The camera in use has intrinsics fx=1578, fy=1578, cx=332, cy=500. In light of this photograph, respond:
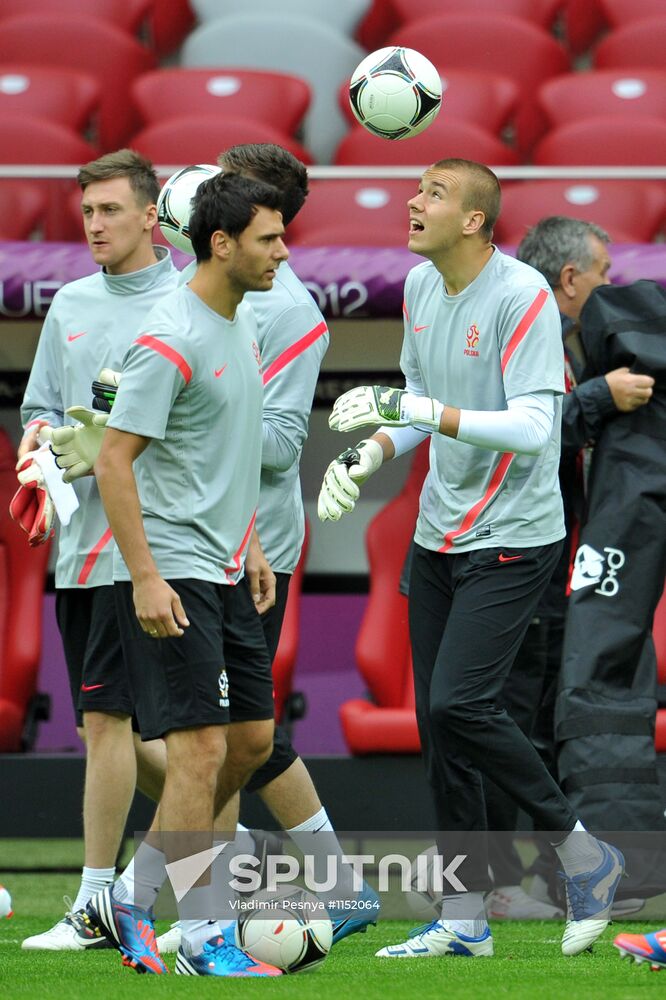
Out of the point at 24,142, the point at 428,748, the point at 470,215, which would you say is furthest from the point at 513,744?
the point at 24,142

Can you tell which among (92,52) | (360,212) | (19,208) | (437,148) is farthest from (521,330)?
(92,52)

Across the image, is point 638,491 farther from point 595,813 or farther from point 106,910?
point 106,910

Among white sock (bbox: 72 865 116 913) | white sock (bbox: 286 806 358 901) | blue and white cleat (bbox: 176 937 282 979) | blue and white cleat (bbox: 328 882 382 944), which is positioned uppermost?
white sock (bbox: 286 806 358 901)

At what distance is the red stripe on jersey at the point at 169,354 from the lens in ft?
10.2

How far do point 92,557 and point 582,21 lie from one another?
5.87 meters

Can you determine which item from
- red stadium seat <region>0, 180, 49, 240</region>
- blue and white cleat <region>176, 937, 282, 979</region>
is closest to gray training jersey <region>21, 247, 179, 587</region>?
blue and white cleat <region>176, 937, 282, 979</region>

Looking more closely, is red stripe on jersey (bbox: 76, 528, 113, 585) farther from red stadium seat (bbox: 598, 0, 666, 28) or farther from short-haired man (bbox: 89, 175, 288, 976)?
red stadium seat (bbox: 598, 0, 666, 28)

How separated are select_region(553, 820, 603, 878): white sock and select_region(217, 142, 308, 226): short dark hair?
5.16 feet

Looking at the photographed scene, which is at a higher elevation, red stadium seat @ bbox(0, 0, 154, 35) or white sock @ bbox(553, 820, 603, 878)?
red stadium seat @ bbox(0, 0, 154, 35)

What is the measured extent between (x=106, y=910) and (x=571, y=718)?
1706mm

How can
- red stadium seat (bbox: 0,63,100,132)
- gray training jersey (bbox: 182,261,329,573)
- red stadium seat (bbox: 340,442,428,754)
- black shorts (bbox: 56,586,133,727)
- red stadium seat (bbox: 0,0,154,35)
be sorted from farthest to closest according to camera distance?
red stadium seat (bbox: 0,0,154,35)
red stadium seat (bbox: 0,63,100,132)
red stadium seat (bbox: 340,442,428,754)
black shorts (bbox: 56,586,133,727)
gray training jersey (bbox: 182,261,329,573)

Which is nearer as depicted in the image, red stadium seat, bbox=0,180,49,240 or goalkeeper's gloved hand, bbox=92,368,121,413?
goalkeeper's gloved hand, bbox=92,368,121,413

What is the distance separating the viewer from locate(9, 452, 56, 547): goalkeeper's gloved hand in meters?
3.79

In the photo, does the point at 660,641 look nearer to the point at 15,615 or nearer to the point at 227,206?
the point at 15,615
